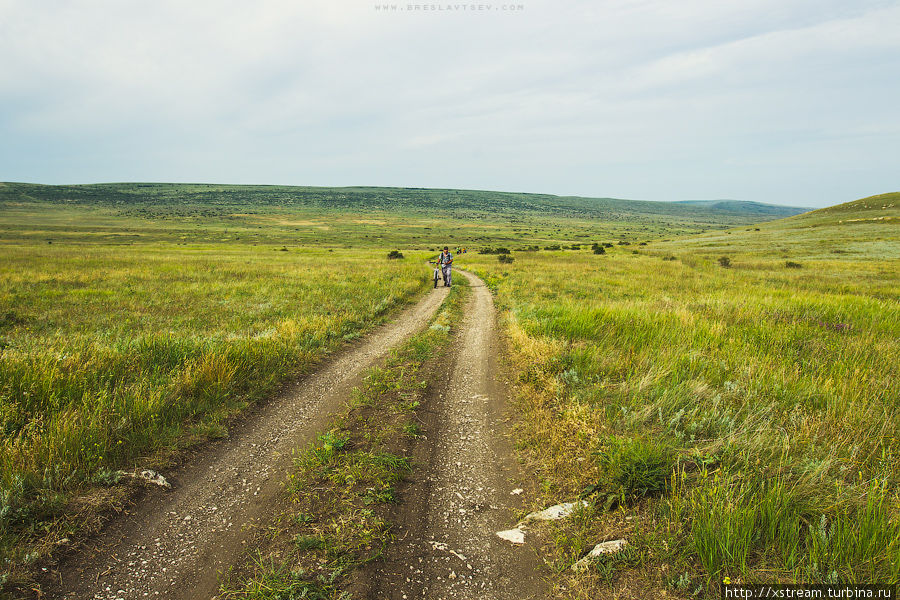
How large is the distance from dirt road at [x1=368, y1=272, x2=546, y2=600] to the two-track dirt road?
12mm

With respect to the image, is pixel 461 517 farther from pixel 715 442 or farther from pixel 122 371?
pixel 122 371

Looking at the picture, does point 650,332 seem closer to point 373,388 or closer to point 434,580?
point 373,388

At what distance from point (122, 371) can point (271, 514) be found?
17.2 ft

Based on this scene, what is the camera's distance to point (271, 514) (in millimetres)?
4219

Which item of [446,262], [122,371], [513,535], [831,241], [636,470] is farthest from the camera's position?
[831,241]

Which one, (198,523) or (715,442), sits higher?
(715,442)

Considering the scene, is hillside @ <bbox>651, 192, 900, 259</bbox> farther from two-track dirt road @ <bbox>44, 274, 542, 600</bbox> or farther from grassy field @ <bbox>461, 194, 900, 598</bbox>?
two-track dirt road @ <bbox>44, 274, 542, 600</bbox>

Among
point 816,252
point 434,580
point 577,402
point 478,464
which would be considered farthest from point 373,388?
point 816,252

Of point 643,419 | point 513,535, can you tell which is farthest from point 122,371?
point 643,419

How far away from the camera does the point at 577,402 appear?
19.7ft

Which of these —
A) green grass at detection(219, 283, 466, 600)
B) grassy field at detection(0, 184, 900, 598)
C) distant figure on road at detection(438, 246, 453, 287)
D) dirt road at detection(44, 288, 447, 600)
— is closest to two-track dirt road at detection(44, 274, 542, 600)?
dirt road at detection(44, 288, 447, 600)

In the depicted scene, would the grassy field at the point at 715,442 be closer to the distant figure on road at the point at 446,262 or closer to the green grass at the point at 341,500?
the green grass at the point at 341,500

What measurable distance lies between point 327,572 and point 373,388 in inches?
178

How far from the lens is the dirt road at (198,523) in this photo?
3.29 metres
